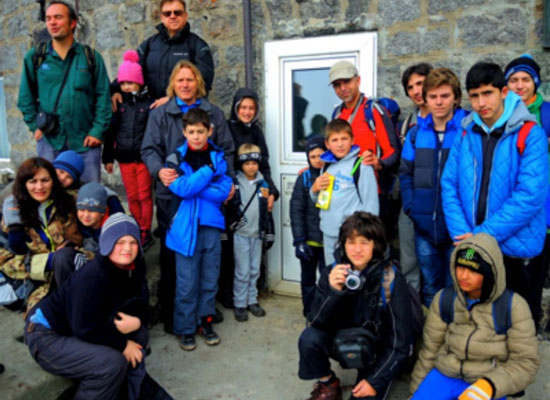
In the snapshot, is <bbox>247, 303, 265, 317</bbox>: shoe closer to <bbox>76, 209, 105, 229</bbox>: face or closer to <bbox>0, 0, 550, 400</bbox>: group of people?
<bbox>0, 0, 550, 400</bbox>: group of people

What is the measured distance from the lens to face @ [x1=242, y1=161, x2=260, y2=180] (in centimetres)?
392

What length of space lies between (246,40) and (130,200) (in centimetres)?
168

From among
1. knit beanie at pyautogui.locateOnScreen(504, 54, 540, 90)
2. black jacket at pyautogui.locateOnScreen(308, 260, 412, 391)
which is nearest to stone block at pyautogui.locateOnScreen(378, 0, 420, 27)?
A: knit beanie at pyautogui.locateOnScreen(504, 54, 540, 90)

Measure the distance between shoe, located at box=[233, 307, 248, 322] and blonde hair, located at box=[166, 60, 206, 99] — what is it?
1706 mm

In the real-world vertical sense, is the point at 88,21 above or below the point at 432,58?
above

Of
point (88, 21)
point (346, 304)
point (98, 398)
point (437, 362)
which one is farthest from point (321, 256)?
point (88, 21)

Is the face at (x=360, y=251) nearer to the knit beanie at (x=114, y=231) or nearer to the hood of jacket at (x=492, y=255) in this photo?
the hood of jacket at (x=492, y=255)

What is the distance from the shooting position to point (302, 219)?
143 inches

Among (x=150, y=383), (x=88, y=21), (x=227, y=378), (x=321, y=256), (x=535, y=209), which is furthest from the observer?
(x=88, y=21)

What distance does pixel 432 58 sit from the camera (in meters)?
3.70

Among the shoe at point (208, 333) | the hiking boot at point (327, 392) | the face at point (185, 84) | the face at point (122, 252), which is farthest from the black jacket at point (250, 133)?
the hiking boot at point (327, 392)

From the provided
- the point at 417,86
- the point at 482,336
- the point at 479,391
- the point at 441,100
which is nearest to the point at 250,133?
the point at 417,86

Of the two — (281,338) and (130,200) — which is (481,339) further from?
(130,200)

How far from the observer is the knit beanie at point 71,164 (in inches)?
129
